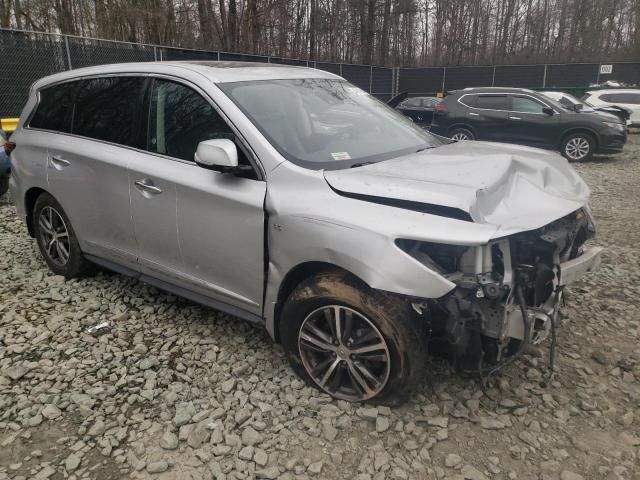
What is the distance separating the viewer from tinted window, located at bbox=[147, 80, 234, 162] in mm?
3086

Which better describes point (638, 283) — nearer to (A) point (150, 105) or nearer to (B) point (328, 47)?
(A) point (150, 105)

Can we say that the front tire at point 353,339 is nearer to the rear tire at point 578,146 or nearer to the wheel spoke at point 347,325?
the wheel spoke at point 347,325

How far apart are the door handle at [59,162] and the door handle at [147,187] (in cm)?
92

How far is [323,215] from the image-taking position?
2557mm

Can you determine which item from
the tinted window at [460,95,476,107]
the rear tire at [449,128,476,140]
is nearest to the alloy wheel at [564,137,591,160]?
the rear tire at [449,128,476,140]

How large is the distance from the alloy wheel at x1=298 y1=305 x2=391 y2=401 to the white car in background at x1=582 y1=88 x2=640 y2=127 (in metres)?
16.4

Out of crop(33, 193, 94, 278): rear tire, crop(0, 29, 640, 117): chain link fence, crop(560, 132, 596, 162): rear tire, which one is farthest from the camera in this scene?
crop(560, 132, 596, 162): rear tire

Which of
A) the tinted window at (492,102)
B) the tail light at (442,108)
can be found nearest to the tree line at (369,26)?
the tail light at (442,108)

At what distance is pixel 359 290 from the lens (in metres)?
2.55

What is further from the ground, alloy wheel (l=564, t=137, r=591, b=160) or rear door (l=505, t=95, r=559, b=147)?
rear door (l=505, t=95, r=559, b=147)

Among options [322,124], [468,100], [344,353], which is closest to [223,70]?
[322,124]

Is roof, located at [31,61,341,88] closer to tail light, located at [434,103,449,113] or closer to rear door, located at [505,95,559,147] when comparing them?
rear door, located at [505,95,559,147]

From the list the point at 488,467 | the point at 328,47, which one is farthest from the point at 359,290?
the point at 328,47

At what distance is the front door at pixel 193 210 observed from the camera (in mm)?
2881
